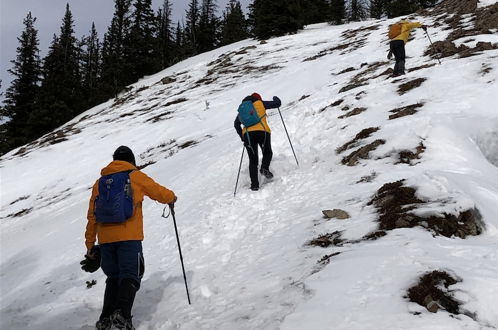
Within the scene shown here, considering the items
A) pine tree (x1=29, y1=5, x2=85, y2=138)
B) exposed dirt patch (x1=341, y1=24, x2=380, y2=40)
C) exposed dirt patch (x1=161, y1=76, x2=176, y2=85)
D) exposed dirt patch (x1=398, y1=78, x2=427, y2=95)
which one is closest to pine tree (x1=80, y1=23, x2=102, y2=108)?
pine tree (x1=29, y1=5, x2=85, y2=138)

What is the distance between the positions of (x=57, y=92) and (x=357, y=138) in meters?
42.6

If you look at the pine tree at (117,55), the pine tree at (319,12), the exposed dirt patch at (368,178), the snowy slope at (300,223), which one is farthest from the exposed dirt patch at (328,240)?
the pine tree at (319,12)

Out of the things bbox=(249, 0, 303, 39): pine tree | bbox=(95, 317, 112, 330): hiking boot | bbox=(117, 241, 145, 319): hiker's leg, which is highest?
bbox=(249, 0, 303, 39): pine tree

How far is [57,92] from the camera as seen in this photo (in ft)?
143

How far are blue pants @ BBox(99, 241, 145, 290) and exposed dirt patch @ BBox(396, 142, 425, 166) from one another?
5.35 meters

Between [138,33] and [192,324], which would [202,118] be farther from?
[138,33]

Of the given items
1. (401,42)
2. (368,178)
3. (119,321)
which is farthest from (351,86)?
(119,321)

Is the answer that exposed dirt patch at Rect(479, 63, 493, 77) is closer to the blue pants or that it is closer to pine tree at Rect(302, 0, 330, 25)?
the blue pants

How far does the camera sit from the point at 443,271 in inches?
139

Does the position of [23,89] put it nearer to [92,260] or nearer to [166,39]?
[166,39]

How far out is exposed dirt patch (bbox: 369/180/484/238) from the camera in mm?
4742

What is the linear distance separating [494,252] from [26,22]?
5969 cm

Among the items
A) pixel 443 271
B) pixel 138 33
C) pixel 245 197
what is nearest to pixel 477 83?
pixel 245 197

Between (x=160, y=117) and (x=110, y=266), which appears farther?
(x=160, y=117)
